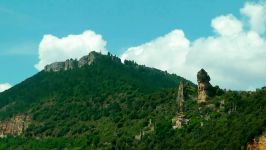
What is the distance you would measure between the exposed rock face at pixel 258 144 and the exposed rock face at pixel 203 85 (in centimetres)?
4319

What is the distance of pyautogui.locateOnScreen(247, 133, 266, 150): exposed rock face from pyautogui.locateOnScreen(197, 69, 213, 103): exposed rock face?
4319cm

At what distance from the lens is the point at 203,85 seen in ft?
559

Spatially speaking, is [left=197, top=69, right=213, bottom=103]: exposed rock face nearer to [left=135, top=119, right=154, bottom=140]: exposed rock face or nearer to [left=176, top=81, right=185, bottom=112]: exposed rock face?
[left=176, top=81, right=185, bottom=112]: exposed rock face

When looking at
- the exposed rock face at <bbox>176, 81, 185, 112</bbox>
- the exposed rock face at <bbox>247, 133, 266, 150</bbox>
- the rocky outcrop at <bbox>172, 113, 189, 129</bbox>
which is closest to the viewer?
the exposed rock face at <bbox>247, 133, 266, 150</bbox>

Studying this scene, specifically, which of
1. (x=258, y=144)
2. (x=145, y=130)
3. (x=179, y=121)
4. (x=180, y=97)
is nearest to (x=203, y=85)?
(x=180, y=97)

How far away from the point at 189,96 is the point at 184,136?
1178 inches

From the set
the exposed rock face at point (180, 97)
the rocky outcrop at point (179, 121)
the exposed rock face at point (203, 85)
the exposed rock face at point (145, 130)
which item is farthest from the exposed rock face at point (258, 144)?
the exposed rock face at point (180, 97)

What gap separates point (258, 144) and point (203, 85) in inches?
1823

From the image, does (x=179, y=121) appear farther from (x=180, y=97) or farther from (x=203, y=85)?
(x=180, y=97)

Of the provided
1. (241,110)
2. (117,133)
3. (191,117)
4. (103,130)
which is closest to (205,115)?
(191,117)

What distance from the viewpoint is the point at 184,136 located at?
15125 centimetres

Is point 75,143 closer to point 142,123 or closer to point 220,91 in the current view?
point 142,123

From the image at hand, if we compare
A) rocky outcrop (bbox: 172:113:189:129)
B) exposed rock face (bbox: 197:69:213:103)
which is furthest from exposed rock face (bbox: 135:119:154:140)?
exposed rock face (bbox: 197:69:213:103)

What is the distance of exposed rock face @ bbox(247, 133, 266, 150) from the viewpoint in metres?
124
